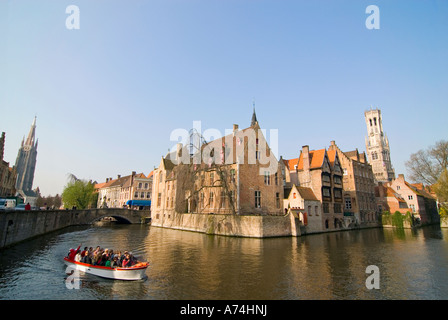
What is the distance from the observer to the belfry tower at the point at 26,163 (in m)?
148

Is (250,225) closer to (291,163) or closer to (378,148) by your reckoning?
(291,163)

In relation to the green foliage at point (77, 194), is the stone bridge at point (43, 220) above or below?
below

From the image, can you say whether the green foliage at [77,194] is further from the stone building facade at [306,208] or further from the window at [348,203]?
the window at [348,203]

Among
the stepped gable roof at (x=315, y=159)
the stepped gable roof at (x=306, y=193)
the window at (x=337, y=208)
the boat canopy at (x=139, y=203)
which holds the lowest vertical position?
the window at (x=337, y=208)

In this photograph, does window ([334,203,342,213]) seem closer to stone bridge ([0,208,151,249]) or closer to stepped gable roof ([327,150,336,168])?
stepped gable roof ([327,150,336,168])

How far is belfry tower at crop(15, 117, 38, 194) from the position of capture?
14762 centimetres

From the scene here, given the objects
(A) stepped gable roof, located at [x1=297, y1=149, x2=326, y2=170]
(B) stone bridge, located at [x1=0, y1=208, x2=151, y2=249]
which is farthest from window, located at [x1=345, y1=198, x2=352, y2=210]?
(B) stone bridge, located at [x1=0, y1=208, x2=151, y2=249]

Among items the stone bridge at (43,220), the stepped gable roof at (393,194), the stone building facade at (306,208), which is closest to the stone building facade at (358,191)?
the stepped gable roof at (393,194)

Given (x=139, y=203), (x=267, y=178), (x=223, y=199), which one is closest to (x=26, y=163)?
(x=139, y=203)

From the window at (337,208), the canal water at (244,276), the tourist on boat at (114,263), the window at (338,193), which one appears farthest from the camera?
the window at (338,193)

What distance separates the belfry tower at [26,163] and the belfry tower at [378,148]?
197324mm

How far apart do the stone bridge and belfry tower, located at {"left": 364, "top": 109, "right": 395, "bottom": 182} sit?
110923 millimetres

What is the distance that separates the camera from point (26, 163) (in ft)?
503

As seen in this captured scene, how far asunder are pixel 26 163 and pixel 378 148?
208514 millimetres
